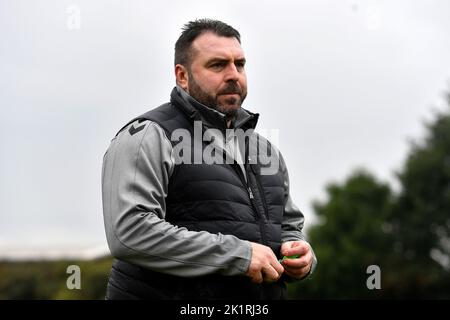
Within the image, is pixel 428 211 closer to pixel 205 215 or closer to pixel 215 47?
pixel 215 47

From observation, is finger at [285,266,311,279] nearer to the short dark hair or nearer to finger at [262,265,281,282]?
finger at [262,265,281,282]

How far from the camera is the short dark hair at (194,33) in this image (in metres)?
4.95

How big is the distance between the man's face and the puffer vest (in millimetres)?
173

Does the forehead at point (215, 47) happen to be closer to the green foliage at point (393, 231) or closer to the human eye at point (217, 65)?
the human eye at point (217, 65)

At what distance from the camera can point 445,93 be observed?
1705 inches

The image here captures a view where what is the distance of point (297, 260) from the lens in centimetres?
469

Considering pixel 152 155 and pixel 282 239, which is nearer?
pixel 152 155

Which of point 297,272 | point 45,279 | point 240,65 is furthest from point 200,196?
point 45,279

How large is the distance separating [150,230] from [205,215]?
395 mm

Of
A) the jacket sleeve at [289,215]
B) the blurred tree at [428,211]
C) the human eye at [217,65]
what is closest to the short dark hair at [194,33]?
the human eye at [217,65]

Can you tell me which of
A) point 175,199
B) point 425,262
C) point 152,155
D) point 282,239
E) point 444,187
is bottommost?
point 425,262

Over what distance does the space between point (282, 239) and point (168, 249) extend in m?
1.03

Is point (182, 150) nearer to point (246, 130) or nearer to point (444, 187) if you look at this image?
point (246, 130)
